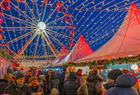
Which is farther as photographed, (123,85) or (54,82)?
(54,82)

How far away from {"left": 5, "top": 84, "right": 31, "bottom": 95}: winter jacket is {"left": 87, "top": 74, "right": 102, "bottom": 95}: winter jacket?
2.15m

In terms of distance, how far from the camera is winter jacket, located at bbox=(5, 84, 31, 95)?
8.64 meters

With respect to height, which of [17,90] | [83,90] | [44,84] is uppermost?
[44,84]

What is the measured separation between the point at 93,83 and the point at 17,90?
2662mm

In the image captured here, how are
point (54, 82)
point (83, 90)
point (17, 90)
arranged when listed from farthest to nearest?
point (54, 82)
point (83, 90)
point (17, 90)

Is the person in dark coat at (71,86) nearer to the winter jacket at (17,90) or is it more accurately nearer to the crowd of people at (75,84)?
the crowd of people at (75,84)

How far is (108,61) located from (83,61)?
4.22 m

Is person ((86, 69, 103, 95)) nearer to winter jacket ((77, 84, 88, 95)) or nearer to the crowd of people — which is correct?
the crowd of people

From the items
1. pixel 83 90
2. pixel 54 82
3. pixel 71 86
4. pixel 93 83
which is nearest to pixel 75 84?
pixel 71 86

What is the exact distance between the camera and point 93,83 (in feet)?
34.4

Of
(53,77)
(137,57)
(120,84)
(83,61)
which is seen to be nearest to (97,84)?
(137,57)

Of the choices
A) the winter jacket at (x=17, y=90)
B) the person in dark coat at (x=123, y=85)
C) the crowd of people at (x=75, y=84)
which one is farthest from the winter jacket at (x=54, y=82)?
the person in dark coat at (x=123, y=85)

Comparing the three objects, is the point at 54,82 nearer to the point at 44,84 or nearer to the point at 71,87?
the point at 44,84

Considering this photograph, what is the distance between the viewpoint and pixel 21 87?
354 inches
